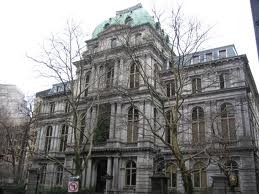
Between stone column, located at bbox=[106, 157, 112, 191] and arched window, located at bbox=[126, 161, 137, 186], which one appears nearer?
stone column, located at bbox=[106, 157, 112, 191]

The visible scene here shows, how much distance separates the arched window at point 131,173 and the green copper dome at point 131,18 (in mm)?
19522

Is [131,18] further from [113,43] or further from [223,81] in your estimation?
A: [223,81]

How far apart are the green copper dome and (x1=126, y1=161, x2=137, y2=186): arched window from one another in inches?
769

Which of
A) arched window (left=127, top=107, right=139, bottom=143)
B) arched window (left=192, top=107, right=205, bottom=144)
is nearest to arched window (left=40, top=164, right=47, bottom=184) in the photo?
arched window (left=127, top=107, right=139, bottom=143)

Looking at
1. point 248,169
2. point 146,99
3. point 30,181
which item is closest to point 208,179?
point 248,169

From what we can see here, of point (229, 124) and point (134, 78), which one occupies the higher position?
point (134, 78)

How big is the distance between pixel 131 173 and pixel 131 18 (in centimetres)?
2240

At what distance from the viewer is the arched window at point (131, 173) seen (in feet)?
105

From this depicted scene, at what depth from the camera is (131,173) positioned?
32094mm

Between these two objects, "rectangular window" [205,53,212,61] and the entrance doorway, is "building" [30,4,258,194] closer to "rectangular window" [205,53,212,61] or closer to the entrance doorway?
the entrance doorway

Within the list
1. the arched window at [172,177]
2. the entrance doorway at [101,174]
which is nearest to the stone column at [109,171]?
the entrance doorway at [101,174]

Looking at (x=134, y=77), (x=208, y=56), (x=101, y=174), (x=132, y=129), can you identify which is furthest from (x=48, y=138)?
(x=208, y=56)

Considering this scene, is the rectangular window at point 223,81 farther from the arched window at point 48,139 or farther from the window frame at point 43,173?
the window frame at point 43,173

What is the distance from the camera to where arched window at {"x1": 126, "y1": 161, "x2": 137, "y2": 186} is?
32.0 meters
